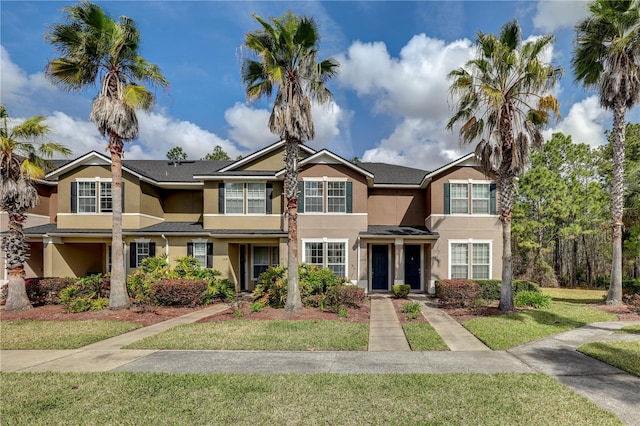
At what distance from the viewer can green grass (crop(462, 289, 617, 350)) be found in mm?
8664

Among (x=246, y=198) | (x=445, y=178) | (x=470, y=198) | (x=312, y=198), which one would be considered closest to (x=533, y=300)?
(x=470, y=198)

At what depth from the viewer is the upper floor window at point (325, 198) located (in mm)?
17312

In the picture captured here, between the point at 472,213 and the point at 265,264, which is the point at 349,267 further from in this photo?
the point at 472,213

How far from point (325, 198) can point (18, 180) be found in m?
12.7

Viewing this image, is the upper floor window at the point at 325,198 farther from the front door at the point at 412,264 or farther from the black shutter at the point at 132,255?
the black shutter at the point at 132,255

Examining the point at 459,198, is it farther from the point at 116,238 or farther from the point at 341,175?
the point at 116,238

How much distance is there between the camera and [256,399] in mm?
5344

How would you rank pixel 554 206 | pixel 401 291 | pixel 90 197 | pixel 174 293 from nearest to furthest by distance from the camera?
pixel 174 293, pixel 401 291, pixel 90 197, pixel 554 206

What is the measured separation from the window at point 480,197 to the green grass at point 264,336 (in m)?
10.3

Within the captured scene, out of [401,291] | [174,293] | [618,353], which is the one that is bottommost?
[401,291]

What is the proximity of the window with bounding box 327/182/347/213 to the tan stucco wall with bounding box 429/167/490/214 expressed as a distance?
15.4 ft

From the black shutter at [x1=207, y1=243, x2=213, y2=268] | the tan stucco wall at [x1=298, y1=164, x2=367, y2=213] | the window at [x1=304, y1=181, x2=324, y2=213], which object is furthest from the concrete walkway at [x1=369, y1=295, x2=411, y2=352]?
the black shutter at [x1=207, y1=243, x2=213, y2=268]

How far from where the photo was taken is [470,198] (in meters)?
17.4

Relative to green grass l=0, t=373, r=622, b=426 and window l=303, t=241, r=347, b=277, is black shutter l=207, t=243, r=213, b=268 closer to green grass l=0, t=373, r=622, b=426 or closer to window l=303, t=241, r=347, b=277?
window l=303, t=241, r=347, b=277
